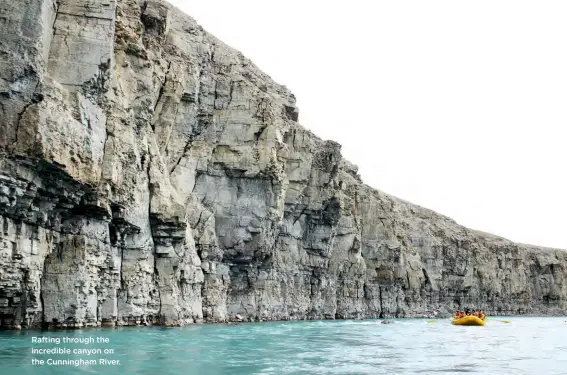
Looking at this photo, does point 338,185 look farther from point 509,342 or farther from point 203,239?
point 509,342

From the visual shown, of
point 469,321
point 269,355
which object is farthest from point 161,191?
point 469,321

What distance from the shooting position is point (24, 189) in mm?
26656

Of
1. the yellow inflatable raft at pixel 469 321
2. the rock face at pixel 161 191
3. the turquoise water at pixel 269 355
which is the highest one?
the rock face at pixel 161 191

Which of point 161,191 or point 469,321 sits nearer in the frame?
point 161,191

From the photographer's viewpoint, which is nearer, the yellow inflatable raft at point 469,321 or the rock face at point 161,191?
the rock face at point 161,191

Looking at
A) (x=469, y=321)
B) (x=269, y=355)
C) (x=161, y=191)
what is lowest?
(x=469, y=321)

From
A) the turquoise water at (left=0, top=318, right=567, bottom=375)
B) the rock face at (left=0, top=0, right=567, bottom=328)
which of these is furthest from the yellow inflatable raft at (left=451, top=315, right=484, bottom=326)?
the turquoise water at (left=0, top=318, right=567, bottom=375)

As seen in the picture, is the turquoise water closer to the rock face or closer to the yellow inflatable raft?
the rock face

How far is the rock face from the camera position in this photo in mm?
27562

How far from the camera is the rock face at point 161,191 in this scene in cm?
2756

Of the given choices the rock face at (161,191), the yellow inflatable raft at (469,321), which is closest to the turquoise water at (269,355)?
the rock face at (161,191)

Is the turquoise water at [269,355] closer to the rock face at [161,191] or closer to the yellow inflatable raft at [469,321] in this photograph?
the rock face at [161,191]

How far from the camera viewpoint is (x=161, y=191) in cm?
4053

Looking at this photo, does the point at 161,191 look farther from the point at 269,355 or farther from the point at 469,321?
the point at 469,321
